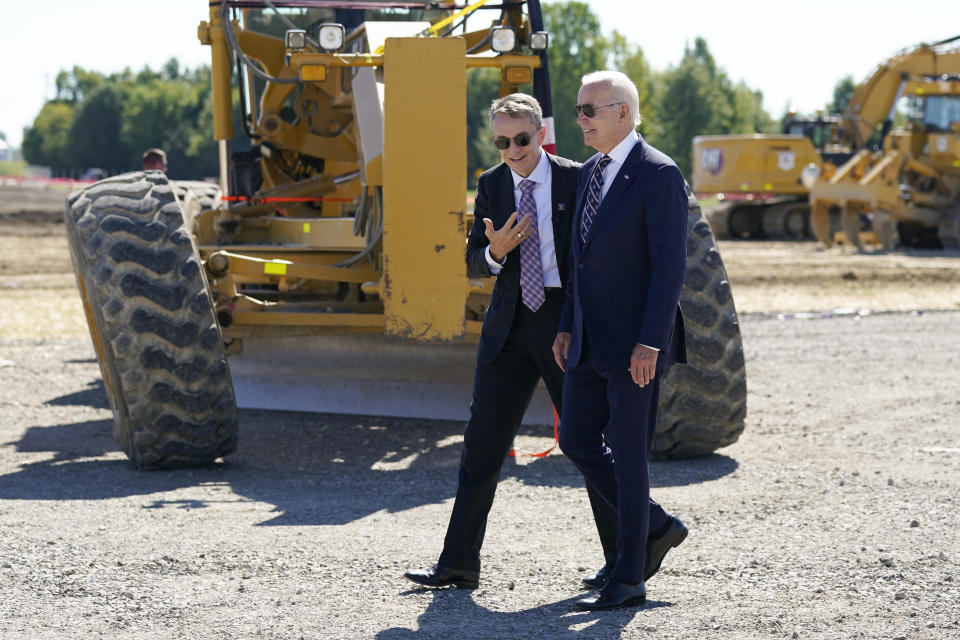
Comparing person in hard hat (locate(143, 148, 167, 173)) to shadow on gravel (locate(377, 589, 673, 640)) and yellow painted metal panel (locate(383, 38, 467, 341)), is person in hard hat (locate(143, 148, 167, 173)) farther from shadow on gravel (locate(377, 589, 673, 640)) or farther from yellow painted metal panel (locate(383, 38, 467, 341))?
shadow on gravel (locate(377, 589, 673, 640))

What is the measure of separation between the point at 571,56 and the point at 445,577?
217 ft

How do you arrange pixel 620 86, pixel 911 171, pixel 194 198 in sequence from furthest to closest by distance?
pixel 911 171 < pixel 194 198 < pixel 620 86

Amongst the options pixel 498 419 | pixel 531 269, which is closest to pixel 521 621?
pixel 498 419

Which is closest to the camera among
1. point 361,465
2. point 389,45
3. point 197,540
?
point 197,540

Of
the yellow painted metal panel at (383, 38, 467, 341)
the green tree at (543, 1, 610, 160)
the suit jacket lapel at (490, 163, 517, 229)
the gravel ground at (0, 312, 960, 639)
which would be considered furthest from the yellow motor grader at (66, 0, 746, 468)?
the green tree at (543, 1, 610, 160)

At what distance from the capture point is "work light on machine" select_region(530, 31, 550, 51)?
6.81m

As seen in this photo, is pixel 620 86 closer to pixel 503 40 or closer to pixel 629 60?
pixel 503 40

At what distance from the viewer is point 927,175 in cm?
2602

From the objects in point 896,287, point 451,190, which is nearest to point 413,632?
point 451,190

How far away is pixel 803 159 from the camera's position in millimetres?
30484

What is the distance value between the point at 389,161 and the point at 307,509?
167cm

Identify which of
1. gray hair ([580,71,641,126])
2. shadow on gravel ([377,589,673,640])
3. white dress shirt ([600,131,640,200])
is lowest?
shadow on gravel ([377,589,673,640])

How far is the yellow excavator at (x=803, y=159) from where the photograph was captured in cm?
2684

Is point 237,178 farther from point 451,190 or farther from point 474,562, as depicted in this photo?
point 474,562
